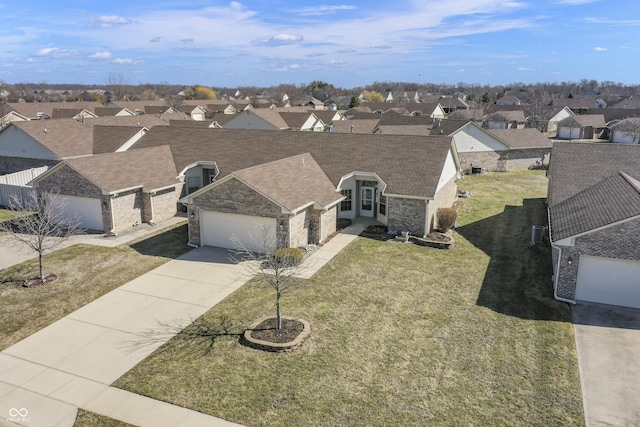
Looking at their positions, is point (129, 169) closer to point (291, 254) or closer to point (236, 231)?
point (236, 231)

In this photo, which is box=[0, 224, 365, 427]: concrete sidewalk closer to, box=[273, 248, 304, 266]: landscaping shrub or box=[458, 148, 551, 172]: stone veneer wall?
box=[273, 248, 304, 266]: landscaping shrub

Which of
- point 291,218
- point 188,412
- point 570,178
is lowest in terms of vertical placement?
point 188,412

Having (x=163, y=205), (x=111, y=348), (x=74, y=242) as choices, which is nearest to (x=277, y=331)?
(x=111, y=348)

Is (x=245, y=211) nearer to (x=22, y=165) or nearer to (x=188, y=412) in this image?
(x=188, y=412)

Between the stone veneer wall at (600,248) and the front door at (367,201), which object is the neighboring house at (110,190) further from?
the stone veneer wall at (600,248)

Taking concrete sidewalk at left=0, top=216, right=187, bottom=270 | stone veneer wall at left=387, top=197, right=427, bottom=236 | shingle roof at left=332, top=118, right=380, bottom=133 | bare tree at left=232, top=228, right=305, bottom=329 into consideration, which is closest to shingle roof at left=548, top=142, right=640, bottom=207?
stone veneer wall at left=387, top=197, right=427, bottom=236

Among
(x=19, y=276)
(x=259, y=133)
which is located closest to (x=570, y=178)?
(x=259, y=133)

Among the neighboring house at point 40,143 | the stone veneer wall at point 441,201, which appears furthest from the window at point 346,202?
the neighboring house at point 40,143
